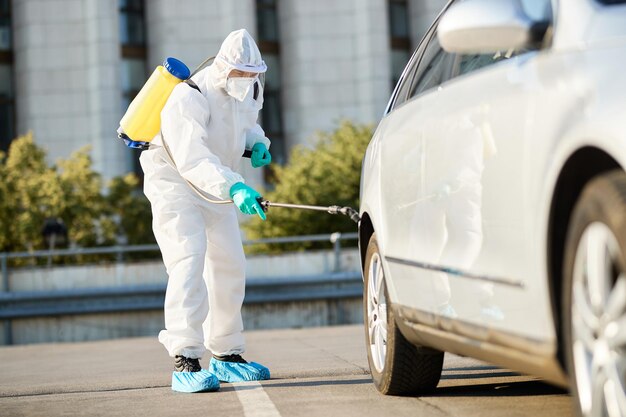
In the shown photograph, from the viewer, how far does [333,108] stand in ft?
139

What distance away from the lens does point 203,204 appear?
7.40 m

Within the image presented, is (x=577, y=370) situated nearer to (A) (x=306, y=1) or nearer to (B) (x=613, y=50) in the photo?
(B) (x=613, y=50)

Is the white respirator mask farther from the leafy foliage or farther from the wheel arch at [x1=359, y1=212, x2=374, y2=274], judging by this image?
the leafy foliage

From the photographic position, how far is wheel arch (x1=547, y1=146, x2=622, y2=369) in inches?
141

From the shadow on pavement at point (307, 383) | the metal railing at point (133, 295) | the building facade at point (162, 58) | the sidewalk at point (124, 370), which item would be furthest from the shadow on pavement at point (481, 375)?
the building facade at point (162, 58)

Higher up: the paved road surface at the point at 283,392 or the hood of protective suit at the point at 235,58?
the hood of protective suit at the point at 235,58

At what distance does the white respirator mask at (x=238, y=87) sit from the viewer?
7.23 meters

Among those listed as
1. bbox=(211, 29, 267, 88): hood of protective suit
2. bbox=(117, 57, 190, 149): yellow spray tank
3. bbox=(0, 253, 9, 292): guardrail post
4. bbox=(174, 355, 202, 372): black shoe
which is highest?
bbox=(211, 29, 267, 88): hood of protective suit

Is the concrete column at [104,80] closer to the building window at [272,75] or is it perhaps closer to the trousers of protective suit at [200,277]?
the building window at [272,75]

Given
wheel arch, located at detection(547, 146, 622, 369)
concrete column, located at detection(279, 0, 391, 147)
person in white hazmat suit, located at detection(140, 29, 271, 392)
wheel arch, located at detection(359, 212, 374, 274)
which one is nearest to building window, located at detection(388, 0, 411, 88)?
concrete column, located at detection(279, 0, 391, 147)

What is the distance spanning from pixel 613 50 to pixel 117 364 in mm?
6905

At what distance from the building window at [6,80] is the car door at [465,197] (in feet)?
125

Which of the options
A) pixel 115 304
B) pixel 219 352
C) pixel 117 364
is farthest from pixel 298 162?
pixel 219 352

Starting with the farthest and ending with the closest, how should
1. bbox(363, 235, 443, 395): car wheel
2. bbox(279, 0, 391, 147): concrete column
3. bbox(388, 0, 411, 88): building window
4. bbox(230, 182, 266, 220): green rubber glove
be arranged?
bbox(388, 0, 411, 88): building window, bbox(279, 0, 391, 147): concrete column, bbox(230, 182, 266, 220): green rubber glove, bbox(363, 235, 443, 395): car wheel
